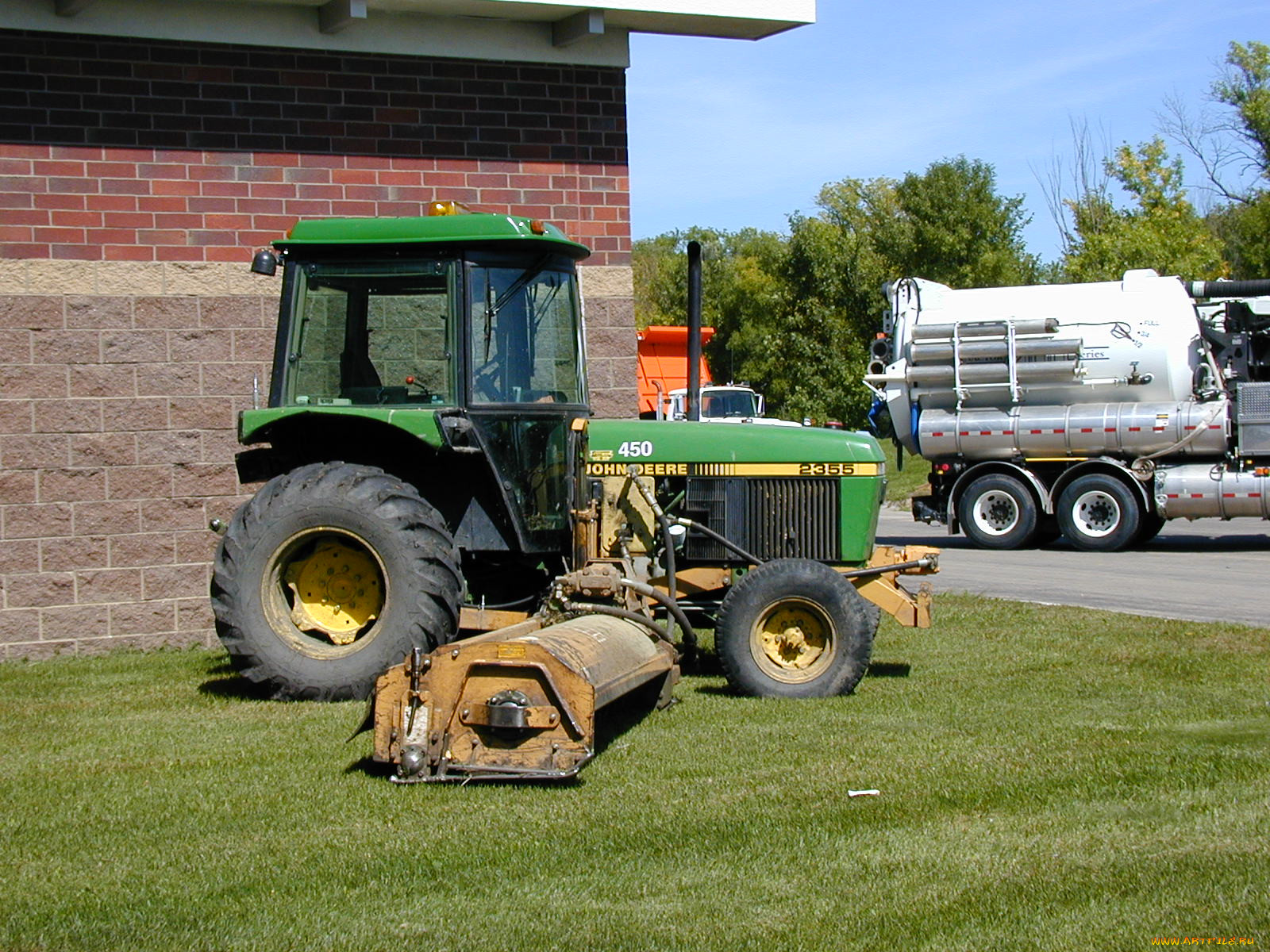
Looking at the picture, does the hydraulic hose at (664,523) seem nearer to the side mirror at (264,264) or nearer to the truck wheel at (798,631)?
the truck wheel at (798,631)

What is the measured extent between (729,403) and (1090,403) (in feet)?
36.6

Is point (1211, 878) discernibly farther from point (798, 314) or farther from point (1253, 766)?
point (798, 314)

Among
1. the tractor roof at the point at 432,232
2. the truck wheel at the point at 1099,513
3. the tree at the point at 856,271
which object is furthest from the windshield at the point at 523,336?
the tree at the point at 856,271

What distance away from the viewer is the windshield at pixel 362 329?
8414 millimetres

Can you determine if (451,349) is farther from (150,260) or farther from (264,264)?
(150,260)

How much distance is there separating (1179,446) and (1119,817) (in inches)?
540

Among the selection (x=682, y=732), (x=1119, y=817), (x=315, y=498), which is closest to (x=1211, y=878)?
(x=1119, y=817)

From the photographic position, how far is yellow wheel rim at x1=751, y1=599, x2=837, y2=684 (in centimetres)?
798

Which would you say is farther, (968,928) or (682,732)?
(682,732)

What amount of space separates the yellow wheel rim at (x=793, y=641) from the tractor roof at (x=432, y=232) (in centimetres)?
238

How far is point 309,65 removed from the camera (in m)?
10.6

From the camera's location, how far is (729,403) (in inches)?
1150

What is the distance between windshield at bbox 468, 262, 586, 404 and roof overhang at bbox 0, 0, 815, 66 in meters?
2.89

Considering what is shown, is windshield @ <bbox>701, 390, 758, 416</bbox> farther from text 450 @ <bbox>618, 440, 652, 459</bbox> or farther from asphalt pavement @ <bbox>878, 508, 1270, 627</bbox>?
text 450 @ <bbox>618, 440, 652, 459</bbox>
